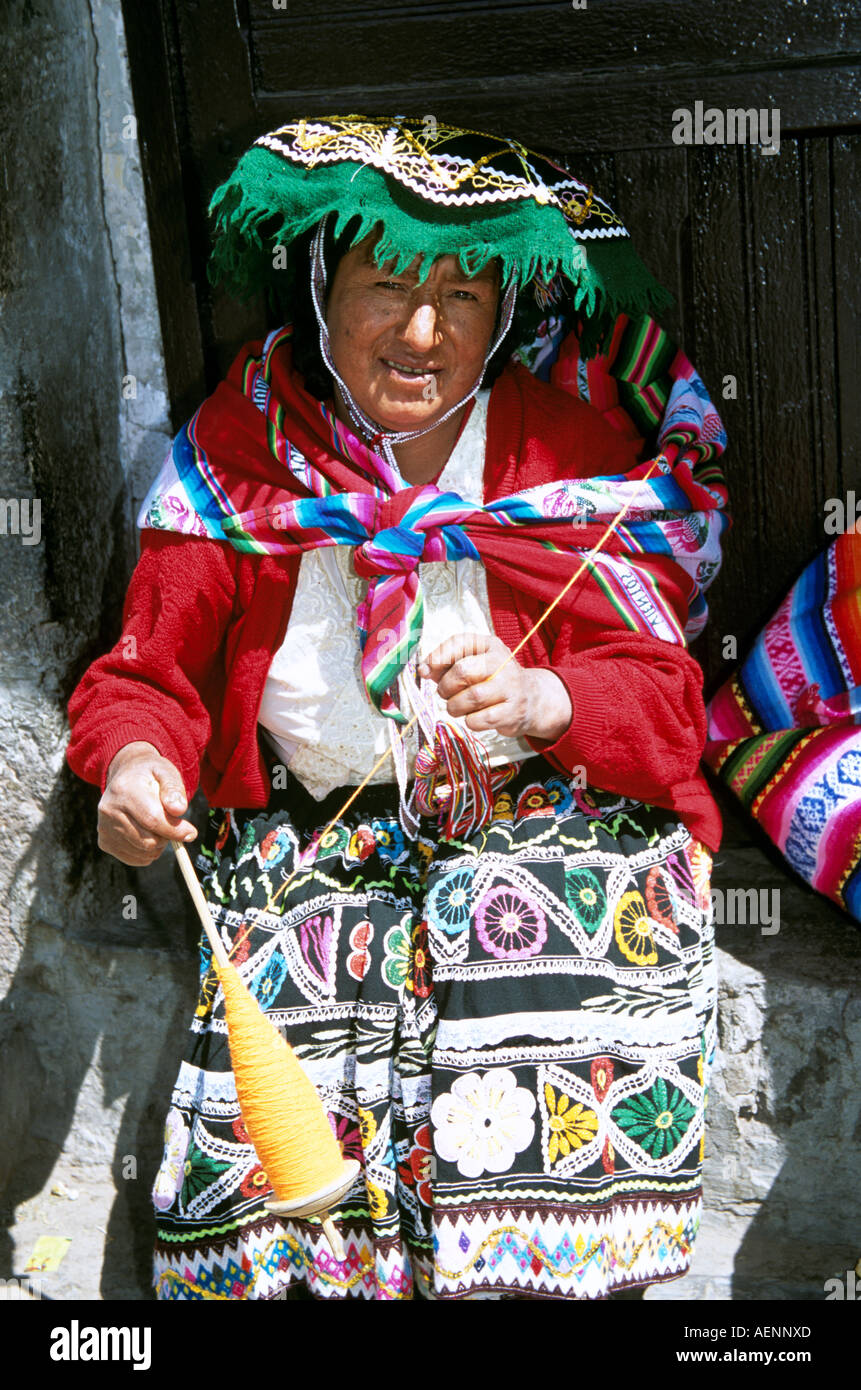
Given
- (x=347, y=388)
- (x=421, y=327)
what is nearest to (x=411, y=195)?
(x=421, y=327)

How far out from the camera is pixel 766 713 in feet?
7.86

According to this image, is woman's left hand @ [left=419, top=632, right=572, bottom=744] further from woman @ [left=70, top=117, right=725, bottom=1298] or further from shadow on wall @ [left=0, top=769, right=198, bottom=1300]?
shadow on wall @ [left=0, top=769, right=198, bottom=1300]

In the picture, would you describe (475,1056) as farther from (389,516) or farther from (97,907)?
(97,907)

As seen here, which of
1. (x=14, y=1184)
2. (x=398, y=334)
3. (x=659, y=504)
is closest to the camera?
(x=398, y=334)

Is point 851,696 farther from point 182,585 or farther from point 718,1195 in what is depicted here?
point 182,585

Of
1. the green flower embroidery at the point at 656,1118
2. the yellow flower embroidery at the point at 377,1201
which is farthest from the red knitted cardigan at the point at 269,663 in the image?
the yellow flower embroidery at the point at 377,1201

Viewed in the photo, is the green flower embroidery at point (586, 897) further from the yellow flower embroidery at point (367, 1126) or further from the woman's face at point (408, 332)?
the woman's face at point (408, 332)

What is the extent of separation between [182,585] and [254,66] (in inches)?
39.7

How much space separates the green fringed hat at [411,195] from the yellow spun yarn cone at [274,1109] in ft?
3.26

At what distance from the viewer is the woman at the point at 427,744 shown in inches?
73.9

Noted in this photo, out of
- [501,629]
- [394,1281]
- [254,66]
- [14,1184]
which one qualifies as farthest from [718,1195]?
[254,66]

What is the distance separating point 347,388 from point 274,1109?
1.00 meters

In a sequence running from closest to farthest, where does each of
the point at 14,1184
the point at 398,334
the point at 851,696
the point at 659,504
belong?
the point at 398,334
the point at 659,504
the point at 851,696
the point at 14,1184

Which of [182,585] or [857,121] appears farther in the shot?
[857,121]
